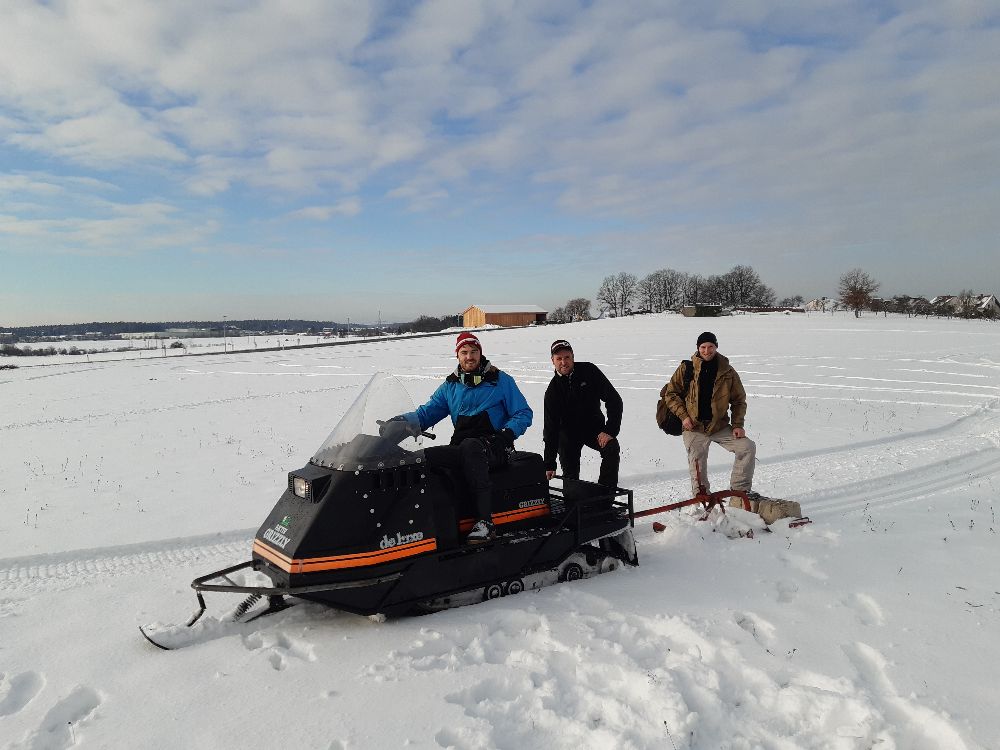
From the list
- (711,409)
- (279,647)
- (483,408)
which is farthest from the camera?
(711,409)

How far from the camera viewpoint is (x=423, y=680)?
3219 mm

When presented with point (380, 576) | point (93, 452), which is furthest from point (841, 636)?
point (93, 452)

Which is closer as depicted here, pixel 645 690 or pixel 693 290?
pixel 645 690

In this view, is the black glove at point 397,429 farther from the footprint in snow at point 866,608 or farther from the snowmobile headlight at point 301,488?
the footprint in snow at point 866,608

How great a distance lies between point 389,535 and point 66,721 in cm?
178

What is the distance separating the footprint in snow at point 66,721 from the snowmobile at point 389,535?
1.62 ft

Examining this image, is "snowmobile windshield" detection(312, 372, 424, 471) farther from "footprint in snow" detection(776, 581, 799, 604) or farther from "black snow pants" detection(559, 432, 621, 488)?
"footprint in snow" detection(776, 581, 799, 604)

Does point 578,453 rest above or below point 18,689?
above

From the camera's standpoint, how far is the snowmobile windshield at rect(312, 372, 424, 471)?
12.8 feet

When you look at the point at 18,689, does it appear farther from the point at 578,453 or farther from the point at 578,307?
the point at 578,307

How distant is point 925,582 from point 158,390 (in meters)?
21.3

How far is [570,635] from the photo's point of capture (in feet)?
11.9

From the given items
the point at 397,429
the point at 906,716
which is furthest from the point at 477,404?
the point at 906,716

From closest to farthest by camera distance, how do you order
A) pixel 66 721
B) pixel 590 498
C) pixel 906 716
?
1. pixel 906 716
2. pixel 66 721
3. pixel 590 498
